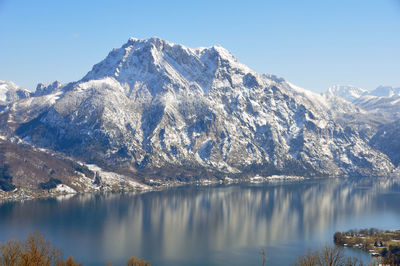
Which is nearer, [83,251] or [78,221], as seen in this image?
[83,251]

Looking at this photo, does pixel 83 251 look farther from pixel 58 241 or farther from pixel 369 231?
pixel 369 231

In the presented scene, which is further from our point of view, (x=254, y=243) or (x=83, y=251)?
(x=254, y=243)

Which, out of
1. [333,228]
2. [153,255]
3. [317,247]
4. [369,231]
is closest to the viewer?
[153,255]

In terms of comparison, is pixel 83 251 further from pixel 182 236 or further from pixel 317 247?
pixel 317 247

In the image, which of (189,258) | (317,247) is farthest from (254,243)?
(189,258)

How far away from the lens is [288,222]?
19912 centimetres

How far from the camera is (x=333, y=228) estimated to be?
183 metres

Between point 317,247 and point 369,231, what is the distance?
2826 centimetres

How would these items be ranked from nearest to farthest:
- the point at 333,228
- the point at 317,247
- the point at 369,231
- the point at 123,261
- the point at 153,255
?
the point at 123,261 < the point at 153,255 < the point at 317,247 < the point at 369,231 < the point at 333,228

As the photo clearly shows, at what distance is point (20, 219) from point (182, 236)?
71.6m

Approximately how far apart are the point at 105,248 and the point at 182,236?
3213 cm

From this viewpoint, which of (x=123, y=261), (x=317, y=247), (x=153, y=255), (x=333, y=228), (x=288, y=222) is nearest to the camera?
(x=123, y=261)

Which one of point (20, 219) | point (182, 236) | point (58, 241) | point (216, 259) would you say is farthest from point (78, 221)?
point (216, 259)

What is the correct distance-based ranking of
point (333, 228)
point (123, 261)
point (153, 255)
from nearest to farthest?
point (123, 261) < point (153, 255) < point (333, 228)
